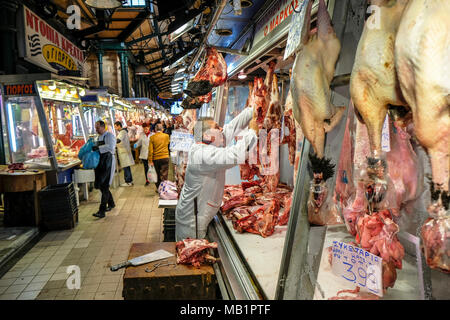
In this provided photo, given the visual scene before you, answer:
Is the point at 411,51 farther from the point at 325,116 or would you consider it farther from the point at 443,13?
the point at 325,116

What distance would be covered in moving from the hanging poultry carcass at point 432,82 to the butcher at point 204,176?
2255 mm

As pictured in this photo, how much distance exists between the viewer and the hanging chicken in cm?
154

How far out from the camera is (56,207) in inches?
257

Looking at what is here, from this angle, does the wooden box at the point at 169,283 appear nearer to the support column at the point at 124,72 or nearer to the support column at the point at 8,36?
the support column at the point at 8,36

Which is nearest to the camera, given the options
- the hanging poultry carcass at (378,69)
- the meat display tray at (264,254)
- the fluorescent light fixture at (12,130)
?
the hanging poultry carcass at (378,69)

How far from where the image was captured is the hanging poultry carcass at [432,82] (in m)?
1.01

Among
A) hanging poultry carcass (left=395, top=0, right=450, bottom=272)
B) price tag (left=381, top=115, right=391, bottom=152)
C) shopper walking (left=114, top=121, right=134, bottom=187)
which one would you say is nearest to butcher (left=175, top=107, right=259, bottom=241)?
price tag (left=381, top=115, right=391, bottom=152)

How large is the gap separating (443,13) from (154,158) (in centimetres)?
874

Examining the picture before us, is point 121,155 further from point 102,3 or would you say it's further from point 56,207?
point 102,3

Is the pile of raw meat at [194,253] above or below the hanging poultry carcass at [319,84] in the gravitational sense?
below

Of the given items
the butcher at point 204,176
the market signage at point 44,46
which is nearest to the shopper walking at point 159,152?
the market signage at point 44,46

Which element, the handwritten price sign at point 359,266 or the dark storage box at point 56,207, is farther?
the dark storage box at point 56,207

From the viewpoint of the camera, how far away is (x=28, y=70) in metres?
9.26
